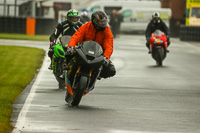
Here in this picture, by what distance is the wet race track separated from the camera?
8648 mm

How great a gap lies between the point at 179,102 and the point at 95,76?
6.34 feet

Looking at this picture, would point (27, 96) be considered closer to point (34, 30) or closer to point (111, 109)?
point (111, 109)

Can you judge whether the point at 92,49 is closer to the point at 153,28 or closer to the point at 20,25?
the point at 153,28

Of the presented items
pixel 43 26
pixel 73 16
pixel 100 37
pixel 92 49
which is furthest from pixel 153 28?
pixel 43 26

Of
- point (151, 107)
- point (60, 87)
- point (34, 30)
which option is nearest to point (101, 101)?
point (151, 107)

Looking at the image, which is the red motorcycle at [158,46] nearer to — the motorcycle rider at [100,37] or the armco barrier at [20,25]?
the motorcycle rider at [100,37]

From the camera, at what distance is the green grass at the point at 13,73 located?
9.85 meters

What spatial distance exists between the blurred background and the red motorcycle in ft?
45.6

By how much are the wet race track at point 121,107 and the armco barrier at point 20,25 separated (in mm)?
24204

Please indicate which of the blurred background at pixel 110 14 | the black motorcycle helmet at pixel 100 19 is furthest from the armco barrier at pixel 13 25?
the black motorcycle helmet at pixel 100 19

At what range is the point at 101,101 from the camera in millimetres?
11680

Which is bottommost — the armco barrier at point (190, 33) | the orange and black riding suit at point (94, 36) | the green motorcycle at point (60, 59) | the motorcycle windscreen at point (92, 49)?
the armco barrier at point (190, 33)

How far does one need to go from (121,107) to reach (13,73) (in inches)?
270

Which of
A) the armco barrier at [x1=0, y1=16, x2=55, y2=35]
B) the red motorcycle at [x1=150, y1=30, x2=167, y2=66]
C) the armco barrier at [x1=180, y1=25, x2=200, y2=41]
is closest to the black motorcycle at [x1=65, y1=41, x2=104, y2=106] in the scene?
the red motorcycle at [x1=150, y1=30, x2=167, y2=66]
